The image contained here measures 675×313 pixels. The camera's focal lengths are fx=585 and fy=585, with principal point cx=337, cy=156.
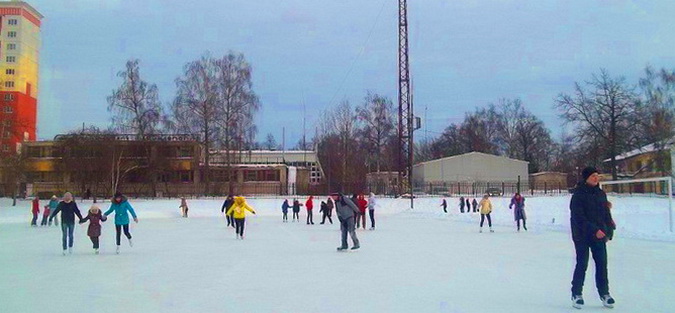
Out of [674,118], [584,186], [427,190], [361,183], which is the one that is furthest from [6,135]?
[674,118]

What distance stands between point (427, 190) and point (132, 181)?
103 ft

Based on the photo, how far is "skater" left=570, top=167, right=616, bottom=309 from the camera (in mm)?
7191

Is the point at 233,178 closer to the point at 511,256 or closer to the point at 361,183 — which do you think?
the point at 361,183

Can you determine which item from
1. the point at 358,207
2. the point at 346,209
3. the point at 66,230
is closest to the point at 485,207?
the point at 358,207

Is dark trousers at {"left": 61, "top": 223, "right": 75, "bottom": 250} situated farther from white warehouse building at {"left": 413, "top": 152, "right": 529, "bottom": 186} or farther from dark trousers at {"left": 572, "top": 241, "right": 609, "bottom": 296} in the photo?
white warehouse building at {"left": 413, "top": 152, "right": 529, "bottom": 186}

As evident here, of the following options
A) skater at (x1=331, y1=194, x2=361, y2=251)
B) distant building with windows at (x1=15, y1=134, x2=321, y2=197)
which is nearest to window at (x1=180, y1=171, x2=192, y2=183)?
distant building with windows at (x1=15, y1=134, x2=321, y2=197)

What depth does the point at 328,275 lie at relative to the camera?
1070 centimetres

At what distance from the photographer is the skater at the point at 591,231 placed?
719cm

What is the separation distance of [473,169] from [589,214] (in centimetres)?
6763

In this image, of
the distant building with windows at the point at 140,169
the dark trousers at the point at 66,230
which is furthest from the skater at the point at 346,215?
the distant building with windows at the point at 140,169

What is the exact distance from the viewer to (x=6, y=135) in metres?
52.3

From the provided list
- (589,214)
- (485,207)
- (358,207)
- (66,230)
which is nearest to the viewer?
(589,214)

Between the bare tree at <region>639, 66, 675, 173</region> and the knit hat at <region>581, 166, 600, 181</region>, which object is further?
the bare tree at <region>639, 66, 675, 173</region>

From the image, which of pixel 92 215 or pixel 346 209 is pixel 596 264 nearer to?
pixel 346 209
